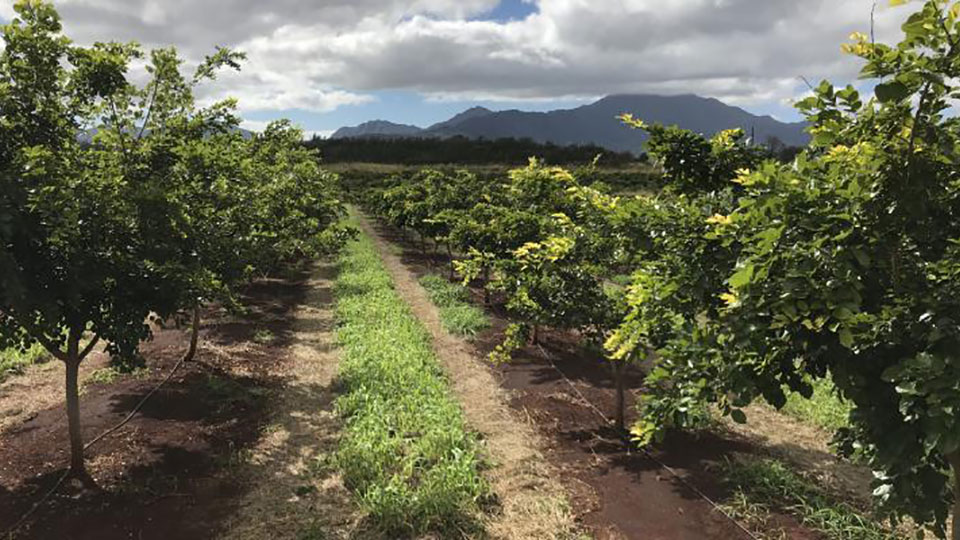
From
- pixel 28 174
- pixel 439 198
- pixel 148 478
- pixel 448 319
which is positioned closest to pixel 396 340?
pixel 448 319

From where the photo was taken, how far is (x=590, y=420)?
9.15m

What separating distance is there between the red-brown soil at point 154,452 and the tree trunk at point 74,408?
0.22 metres

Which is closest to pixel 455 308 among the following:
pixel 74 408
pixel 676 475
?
pixel 676 475

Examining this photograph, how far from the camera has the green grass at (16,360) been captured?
9898 millimetres

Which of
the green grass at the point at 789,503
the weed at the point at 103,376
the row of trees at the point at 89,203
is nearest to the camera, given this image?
the row of trees at the point at 89,203

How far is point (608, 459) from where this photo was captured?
779 centimetres

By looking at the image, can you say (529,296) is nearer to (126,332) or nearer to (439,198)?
(126,332)

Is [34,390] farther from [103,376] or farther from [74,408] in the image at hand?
[74,408]

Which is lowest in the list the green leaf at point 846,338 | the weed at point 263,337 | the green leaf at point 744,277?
the weed at point 263,337

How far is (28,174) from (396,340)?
821 cm

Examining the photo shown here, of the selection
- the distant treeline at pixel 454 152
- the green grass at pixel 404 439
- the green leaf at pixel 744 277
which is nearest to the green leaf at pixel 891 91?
the green leaf at pixel 744 277

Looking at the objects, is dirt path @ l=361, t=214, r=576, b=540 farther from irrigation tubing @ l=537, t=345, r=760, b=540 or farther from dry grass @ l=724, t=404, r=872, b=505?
dry grass @ l=724, t=404, r=872, b=505

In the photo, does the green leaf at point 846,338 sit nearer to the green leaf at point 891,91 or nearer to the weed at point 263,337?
the green leaf at point 891,91

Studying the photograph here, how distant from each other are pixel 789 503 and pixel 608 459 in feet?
7.09
